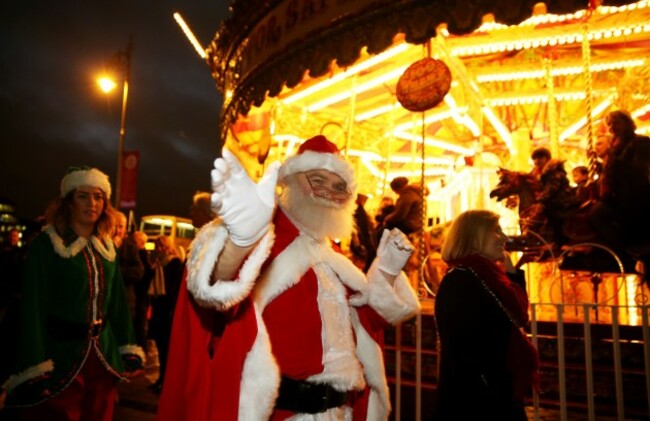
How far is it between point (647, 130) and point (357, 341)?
39.7 ft

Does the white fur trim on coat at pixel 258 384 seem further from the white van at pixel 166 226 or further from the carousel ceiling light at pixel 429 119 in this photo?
the white van at pixel 166 226

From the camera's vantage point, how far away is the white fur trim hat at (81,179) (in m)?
3.38

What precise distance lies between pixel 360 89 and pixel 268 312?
953 cm

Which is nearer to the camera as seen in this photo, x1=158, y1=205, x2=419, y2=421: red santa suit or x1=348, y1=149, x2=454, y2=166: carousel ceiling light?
x1=158, y1=205, x2=419, y2=421: red santa suit

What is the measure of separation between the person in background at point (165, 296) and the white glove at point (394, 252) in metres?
3.12

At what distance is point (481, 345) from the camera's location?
2688 mm

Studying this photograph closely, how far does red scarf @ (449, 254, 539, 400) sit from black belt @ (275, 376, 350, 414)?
123 cm

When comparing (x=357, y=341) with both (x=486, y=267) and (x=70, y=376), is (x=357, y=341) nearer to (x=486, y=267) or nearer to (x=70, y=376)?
(x=486, y=267)

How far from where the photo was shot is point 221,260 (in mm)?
1786

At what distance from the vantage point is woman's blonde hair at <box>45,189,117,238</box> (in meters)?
3.30

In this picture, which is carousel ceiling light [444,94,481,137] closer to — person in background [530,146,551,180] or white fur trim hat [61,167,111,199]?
person in background [530,146,551,180]

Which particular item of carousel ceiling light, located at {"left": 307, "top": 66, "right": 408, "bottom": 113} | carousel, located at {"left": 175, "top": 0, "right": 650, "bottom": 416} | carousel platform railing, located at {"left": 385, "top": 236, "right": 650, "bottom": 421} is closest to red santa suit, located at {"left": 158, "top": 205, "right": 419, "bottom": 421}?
carousel platform railing, located at {"left": 385, "top": 236, "right": 650, "bottom": 421}

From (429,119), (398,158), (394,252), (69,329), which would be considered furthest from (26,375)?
(398,158)

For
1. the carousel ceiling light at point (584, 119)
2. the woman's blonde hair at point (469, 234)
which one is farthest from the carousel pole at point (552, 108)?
the woman's blonde hair at point (469, 234)
